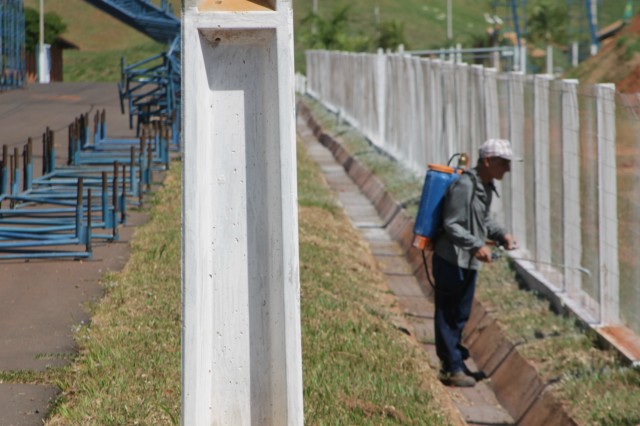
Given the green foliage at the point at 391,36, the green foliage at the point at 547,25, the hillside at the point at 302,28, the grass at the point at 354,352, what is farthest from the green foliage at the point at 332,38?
the grass at the point at 354,352

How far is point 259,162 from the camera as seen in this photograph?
436cm

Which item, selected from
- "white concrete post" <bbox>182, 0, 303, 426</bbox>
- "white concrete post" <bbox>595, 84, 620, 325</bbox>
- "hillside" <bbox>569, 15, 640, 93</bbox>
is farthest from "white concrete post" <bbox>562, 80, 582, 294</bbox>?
"hillside" <bbox>569, 15, 640, 93</bbox>

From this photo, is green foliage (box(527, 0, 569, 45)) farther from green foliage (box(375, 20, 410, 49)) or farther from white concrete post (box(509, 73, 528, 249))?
white concrete post (box(509, 73, 528, 249))

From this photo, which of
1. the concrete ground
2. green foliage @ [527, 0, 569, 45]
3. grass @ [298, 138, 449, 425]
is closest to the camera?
the concrete ground

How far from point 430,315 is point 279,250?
23.8ft

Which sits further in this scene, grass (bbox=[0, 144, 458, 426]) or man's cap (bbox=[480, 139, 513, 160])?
man's cap (bbox=[480, 139, 513, 160])

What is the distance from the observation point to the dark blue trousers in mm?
9156

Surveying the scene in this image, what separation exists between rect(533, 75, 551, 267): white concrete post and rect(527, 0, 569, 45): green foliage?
55736 millimetres

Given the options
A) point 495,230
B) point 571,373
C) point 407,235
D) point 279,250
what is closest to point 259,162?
point 279,250

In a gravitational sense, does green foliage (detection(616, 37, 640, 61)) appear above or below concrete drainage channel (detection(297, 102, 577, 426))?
above

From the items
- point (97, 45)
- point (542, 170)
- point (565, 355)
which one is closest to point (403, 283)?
point (542, 170)

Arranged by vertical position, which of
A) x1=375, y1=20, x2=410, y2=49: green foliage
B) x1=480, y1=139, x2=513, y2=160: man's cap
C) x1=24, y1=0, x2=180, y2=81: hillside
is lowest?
x1=480, y1=139, x2=513, y2=160: man's cap

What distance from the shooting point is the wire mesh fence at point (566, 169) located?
8.50m

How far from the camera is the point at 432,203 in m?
9.02
